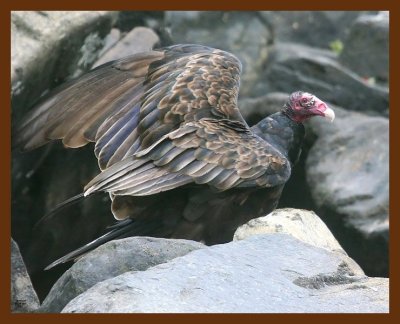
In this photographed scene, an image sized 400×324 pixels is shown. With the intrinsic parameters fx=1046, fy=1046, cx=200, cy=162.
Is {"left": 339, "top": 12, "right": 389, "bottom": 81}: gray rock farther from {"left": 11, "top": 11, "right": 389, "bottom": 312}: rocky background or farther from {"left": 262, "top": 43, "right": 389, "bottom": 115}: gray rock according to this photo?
{"left": 262, "top": 43, "right": 389, "bottom": 115}: gray rock

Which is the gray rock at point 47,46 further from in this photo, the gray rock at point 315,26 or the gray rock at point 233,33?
the gray rock at point 315,26

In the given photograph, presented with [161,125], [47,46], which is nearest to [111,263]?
[161,125]

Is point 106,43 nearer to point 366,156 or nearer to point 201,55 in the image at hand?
point 201,55

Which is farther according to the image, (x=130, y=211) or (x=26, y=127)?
(x=26, y=127)

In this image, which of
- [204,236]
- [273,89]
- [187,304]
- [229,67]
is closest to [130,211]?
[204,236]

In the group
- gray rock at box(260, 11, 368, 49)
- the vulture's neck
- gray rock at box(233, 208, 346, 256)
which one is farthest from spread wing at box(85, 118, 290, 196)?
gray rock at box(260, 11, 368, 49)

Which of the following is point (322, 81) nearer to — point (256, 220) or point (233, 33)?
point (233, 33)
